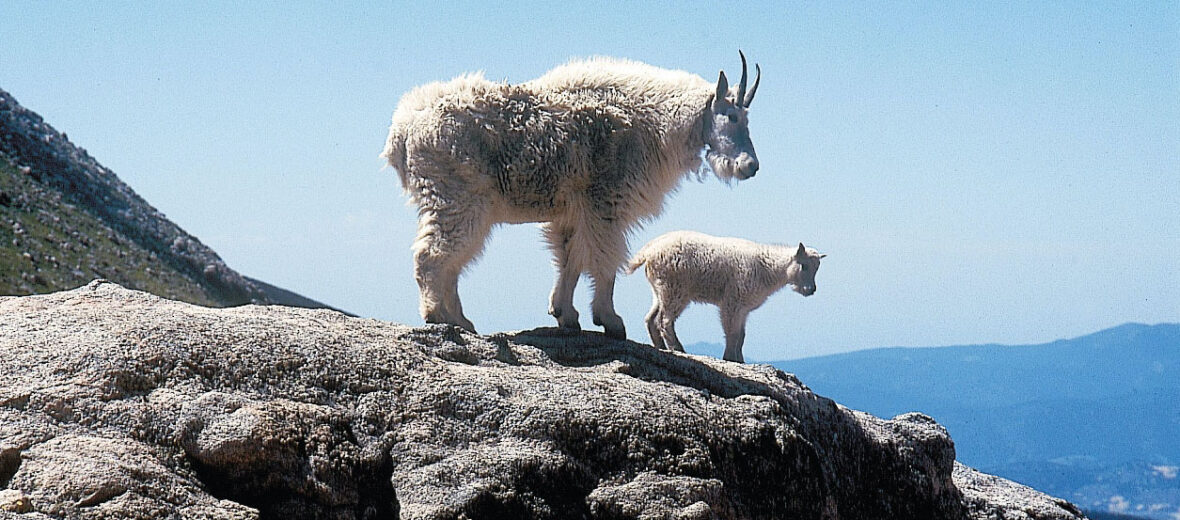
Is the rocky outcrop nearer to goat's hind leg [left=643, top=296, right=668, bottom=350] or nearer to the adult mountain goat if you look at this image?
the adult mountain goat

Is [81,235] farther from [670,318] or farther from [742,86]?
[742,86]

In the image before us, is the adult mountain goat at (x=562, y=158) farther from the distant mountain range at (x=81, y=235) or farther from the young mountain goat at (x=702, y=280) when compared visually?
the distant mountain range at (x=81, y=235)

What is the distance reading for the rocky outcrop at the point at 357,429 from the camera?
5.21 m

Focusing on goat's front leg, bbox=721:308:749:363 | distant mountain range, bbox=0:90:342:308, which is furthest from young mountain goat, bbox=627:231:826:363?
distant mountain range, bbox=0:90:342:308

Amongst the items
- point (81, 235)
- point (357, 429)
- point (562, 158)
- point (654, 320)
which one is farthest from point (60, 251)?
point (357, 429)

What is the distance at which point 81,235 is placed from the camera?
38500 millimetres

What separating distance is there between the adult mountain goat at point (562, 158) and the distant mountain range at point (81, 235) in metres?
26.7

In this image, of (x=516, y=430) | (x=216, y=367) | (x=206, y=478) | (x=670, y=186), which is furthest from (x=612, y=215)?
(x=206, y=478)

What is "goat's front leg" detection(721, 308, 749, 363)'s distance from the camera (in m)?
13.2

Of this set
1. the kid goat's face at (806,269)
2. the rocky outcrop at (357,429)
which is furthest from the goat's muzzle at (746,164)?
the kid goat's face at (806,269)

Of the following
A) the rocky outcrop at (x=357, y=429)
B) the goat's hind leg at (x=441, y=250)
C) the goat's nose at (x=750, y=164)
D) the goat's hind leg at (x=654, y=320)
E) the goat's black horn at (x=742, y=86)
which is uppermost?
the goat's black horn at (x=742, y=86)

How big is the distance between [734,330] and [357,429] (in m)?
8.18

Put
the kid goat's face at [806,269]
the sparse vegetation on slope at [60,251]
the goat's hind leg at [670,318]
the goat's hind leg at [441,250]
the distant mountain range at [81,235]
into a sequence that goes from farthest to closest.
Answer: the distant mountain range at [81,235]
the sparse vegetation on slope at [60,251]
the kid goat's face at [806,269]
the goat's hind leg at [670,318]
the goat's hind leg at [441,250]

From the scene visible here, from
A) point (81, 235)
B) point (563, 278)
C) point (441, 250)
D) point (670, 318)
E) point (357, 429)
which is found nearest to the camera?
point (357, 429)
